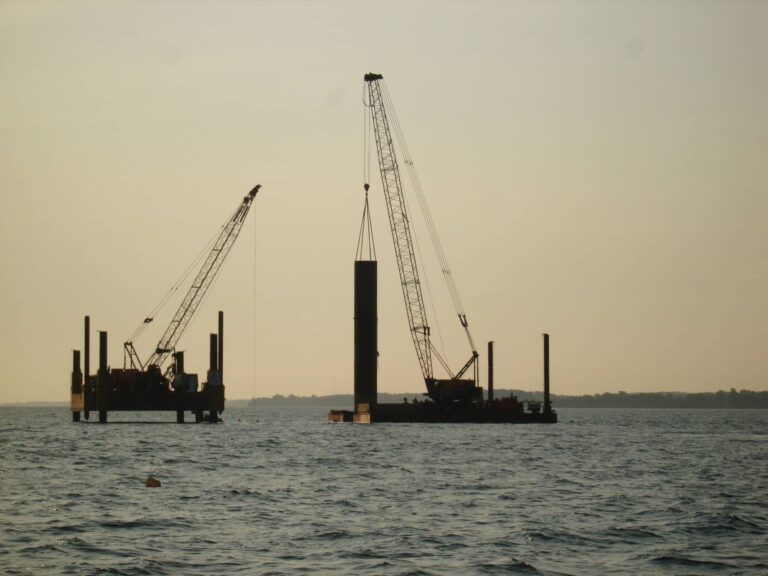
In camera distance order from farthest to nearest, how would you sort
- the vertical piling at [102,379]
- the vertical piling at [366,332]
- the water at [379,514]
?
the vertical piling at [366,332] → the vertical piling at [102,379] → the water at [379,514]

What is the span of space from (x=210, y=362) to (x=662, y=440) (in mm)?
58908

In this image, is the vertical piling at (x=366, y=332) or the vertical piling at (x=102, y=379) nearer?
the vertical piling at (x=102, y=379)

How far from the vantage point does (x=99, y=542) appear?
40406mm

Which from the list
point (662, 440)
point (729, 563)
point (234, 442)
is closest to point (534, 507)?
point (729, 563)

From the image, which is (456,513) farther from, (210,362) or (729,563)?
(210,362)

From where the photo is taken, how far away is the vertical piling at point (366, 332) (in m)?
159

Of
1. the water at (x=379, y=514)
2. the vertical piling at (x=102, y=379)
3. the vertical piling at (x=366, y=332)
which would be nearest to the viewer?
the water at (x=379, y=514)

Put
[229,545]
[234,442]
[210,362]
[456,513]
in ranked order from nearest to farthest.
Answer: [229,545]
[456,513]
[234,442]
[210,362]

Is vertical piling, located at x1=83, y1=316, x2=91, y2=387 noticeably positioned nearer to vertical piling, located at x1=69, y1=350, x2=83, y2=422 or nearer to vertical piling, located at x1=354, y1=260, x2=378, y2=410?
vertical piling, located at x1=69, y1=350, x2=83, y2=422

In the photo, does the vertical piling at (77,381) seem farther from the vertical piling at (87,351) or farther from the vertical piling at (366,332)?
the vertical piling at (366,332)

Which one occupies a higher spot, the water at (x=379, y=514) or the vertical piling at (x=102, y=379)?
the vertical piling at (x=102, y=379)

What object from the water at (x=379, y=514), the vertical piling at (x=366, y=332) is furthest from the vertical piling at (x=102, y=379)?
the water at (x=379, y=514)

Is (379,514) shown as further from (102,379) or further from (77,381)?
(77,381)

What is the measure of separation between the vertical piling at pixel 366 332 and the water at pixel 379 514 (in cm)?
7433
